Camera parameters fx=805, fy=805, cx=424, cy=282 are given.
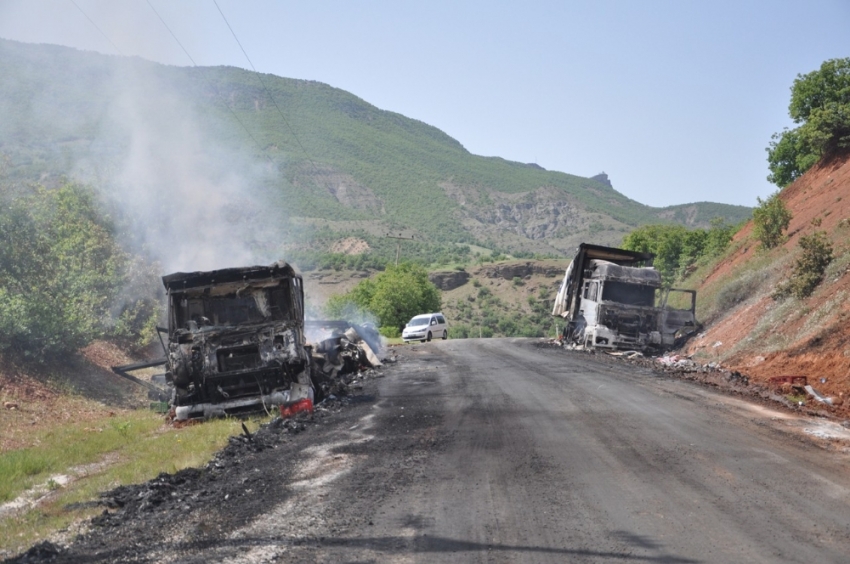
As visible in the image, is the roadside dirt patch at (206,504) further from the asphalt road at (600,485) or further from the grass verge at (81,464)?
the asphalt road at (600,485)

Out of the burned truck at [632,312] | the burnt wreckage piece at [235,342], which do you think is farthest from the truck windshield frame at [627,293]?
the burnt wreckage piece at [235,342]

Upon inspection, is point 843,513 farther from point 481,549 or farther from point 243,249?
point 243,249

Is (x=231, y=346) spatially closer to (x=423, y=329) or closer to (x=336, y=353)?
(x=336, y=353)

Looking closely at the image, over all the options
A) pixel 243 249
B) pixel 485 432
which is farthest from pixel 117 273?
pixel 485 432

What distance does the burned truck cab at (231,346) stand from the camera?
15539 mm

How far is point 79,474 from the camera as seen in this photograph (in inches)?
462

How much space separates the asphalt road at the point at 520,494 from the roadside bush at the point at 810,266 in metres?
11.9

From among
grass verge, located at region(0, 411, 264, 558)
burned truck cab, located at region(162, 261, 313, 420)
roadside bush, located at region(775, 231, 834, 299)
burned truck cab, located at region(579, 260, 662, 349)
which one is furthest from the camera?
burned truck cab, located at region(579, 260, 662, 349)

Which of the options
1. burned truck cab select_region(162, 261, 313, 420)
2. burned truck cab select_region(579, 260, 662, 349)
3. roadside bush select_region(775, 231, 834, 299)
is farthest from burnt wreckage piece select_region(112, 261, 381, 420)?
burned truck cab select_region(579, 260, 662, 349)

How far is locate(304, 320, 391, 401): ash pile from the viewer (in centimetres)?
1894

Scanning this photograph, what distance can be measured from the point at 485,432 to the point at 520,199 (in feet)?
523

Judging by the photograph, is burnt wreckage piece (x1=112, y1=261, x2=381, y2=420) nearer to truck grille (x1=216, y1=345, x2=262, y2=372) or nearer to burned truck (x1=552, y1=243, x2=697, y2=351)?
truck grille (x1=216, y1=345, x2=262, y2=372)

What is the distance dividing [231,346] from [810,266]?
59.1 ft

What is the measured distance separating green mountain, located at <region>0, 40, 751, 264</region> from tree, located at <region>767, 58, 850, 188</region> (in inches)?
1215
